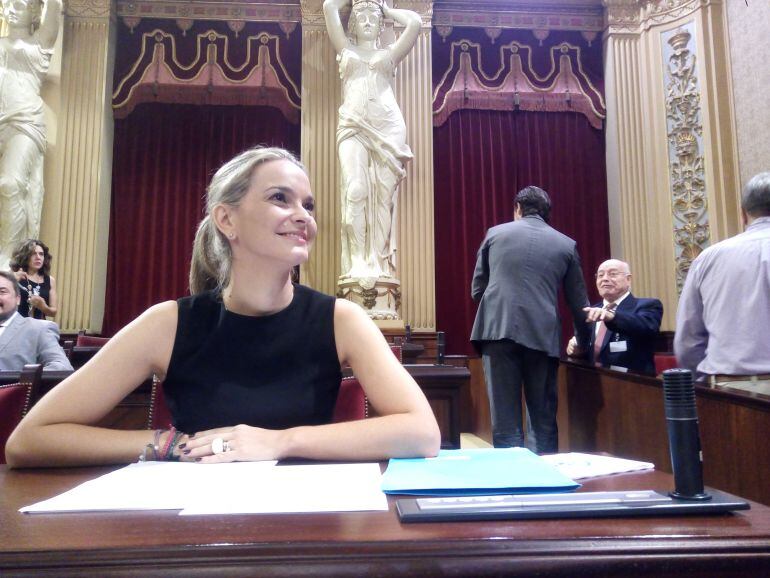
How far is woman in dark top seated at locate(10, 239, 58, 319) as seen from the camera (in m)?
3.82

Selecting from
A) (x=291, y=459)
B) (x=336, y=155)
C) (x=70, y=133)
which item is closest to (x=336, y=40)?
(x=336, y=155)

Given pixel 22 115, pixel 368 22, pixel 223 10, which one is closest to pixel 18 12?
pixel 22 115

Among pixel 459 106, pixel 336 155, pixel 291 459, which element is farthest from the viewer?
pixel 459 106

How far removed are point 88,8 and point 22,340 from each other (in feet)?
12.0

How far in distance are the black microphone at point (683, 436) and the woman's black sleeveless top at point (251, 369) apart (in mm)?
643

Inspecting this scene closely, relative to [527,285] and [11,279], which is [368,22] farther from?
[11,279]

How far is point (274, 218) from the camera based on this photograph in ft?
3.88

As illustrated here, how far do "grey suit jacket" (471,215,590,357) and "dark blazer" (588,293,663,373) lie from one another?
0.21 meters

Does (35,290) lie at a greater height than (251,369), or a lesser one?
greater

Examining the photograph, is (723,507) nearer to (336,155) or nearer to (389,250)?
(389,250)

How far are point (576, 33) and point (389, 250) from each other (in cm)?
285

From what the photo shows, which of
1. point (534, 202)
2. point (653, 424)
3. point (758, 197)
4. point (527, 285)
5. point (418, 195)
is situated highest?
point (418, 195)

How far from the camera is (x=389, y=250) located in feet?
15.5

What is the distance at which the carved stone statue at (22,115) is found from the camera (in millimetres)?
4402
